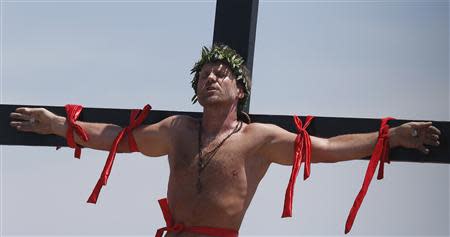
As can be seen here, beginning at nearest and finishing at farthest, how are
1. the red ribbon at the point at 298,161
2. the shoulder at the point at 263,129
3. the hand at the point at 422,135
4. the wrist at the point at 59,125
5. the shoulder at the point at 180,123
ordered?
the hand at the point at 422,135, the red ribbon at the point at 298,161, the shoulder at the point at 263,129, the shoulder at the point at 180,123, the wrist at the point at 59,125

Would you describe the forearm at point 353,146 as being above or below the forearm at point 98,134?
above

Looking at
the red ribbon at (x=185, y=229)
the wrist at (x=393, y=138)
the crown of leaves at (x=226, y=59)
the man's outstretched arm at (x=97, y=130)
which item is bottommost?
the red ribbon at (x=185, y=229)

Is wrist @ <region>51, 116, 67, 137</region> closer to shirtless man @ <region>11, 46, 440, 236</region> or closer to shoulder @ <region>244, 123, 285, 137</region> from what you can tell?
shirtless man @ <region>11, 46, 440, 236</region>

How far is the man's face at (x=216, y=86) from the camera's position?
5.55 meters

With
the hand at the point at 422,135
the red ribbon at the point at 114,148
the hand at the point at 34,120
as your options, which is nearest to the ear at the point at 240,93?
the red ribbon at the point at 114,148

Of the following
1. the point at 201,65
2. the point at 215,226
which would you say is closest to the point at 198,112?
the point at 201,65

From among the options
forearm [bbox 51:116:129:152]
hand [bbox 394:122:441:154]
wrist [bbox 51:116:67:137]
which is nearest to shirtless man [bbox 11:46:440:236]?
hand [bbox 394:122:441:154]

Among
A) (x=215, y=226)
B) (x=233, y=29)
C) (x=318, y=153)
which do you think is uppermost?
(x=233, y=29)

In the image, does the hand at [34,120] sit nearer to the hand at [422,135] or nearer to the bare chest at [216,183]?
the bare chest at [216,183]

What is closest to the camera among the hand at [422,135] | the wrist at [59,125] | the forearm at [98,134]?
the hand at [422,135]

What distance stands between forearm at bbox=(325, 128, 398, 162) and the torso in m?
0.33

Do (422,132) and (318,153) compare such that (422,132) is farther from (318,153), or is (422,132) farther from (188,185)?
(188,185)

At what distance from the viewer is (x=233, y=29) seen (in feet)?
18.9

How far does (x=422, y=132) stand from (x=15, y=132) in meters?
2.06
